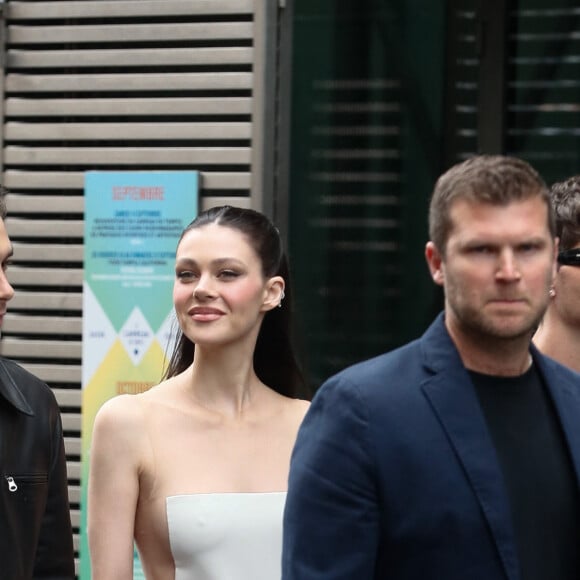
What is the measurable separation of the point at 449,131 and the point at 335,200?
0.73 meters

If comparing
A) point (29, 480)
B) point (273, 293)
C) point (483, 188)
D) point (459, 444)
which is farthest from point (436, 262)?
point (273, 293)

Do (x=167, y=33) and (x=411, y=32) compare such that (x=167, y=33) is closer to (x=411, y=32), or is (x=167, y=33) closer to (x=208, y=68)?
(x=208, y=68)

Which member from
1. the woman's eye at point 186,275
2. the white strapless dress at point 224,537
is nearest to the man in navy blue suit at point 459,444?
the white strapless dress at point 224,537

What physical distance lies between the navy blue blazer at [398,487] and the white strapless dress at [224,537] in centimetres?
131

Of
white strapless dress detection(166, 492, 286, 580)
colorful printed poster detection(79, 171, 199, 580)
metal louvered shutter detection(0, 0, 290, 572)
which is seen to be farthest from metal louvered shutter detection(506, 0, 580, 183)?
white strapless dress detection(166, 492, 286, 580)

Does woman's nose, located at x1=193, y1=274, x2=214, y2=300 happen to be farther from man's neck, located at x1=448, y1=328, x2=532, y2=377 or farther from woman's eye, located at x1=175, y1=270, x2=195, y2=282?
man's neck, located at x1=448, y1=328, x2=532, y2=377

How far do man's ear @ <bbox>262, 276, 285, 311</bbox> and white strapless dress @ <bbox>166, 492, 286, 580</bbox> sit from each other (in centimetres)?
58

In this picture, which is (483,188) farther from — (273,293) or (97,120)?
(97,120)

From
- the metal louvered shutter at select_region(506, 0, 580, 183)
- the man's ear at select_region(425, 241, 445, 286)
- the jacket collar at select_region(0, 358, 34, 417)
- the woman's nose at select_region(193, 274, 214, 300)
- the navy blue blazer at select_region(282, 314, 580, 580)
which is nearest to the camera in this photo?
the navy blue blazer at select_region(282, 314, 580, 580)

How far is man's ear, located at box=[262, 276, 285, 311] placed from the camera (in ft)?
15.1

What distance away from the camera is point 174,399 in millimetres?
4574

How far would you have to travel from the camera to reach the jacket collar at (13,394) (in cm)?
409

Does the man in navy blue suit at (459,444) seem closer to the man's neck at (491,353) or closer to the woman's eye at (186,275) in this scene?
the man's neck at (491,353)

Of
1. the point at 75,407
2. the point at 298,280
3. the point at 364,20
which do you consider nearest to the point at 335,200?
the point at 298,280
